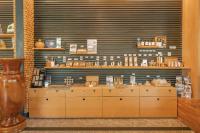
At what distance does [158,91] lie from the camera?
23.3 ft

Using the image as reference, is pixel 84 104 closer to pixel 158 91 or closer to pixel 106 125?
pixel 106 125

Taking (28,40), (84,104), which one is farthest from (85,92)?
(28,40)

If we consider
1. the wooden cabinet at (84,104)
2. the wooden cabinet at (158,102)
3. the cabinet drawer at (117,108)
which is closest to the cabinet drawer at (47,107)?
the wooden cabinet at (84,104)

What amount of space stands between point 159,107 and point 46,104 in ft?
9.27

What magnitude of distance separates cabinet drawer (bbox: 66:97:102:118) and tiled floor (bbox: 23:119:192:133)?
237 mm

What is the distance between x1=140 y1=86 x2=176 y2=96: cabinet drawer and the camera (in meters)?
7.09

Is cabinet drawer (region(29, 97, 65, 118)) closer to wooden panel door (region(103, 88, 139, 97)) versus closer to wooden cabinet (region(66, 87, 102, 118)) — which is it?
wooden cabinet (region(66, 87, 102, 118))

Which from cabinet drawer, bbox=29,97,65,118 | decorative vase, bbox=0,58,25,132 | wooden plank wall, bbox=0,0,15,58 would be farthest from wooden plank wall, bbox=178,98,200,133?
wooden plank wall, bbox=0,0,15,58

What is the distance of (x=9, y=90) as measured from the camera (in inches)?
213

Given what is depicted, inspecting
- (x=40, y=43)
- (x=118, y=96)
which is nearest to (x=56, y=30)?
(x=40, y=43)

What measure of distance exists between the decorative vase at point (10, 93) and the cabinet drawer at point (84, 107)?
1.69 metres

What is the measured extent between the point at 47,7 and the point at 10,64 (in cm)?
278

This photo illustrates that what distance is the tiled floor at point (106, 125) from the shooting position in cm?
594

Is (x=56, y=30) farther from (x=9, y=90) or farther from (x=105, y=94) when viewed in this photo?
(x=9, y=90)
